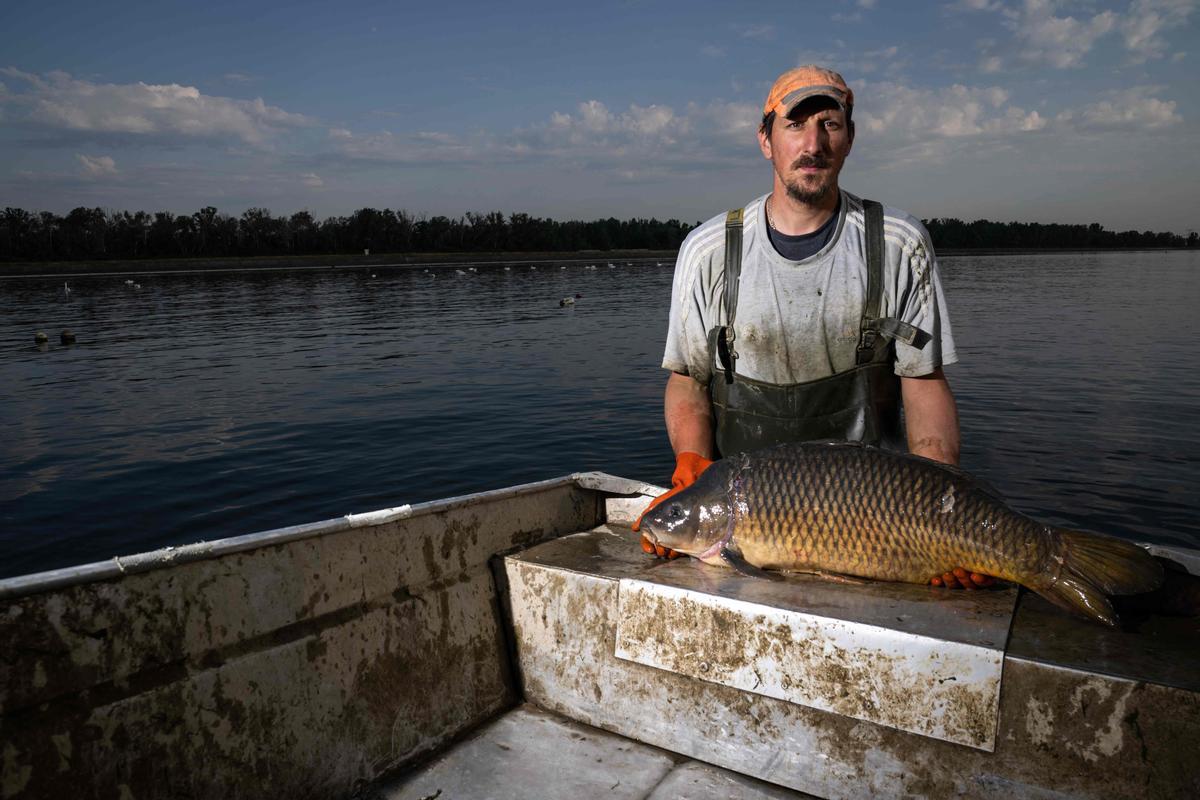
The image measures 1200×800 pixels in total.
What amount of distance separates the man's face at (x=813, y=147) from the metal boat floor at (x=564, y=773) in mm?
2519

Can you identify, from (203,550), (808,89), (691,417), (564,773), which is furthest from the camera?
(691,417)

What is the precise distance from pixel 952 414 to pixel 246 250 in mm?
157244

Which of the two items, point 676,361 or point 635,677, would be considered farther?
point 676,361

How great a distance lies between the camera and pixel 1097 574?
2793mm

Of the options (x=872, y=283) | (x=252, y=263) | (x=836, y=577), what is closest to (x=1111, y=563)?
(x=836, y=577)

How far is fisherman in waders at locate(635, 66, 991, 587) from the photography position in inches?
155

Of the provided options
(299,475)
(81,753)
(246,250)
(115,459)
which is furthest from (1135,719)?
(246,250)

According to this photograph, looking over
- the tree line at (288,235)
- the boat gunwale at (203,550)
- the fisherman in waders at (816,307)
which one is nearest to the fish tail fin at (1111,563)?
the fisherman in waders at (816,307)

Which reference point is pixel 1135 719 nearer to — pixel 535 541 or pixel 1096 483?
pixel 535 541

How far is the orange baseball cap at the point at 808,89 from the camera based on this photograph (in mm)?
3881

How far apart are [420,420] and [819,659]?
14744 mm

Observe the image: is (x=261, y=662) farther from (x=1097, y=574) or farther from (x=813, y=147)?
(x=813, y=147)

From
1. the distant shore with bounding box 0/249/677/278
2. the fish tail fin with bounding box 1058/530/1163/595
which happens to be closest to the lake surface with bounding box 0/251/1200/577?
the fish tail fin with bounding box 1058/530/1163/595

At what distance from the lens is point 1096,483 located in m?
11.7
